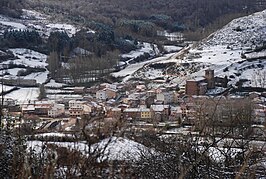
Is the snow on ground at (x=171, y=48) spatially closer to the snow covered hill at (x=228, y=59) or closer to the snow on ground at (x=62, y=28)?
the snow covered hill at (x=228, y=59)

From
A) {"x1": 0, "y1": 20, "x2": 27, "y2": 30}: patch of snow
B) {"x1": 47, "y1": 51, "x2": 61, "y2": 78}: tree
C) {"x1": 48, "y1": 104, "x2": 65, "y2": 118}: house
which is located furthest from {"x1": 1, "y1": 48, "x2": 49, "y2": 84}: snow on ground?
{"x1": 48, "y1": 104, "x2": 65, "y2": 118}: house

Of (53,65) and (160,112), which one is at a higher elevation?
(53,65)

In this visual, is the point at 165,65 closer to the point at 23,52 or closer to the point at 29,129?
the point at 23,52

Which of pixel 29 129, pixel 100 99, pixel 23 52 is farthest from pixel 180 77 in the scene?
pixel 29 129

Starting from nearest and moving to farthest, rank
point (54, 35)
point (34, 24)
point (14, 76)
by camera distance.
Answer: point (14, 76), point (54, 35), point (34, 24)

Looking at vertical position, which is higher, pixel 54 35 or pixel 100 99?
pixel 54 35

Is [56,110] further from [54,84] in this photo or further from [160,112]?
[54,84]

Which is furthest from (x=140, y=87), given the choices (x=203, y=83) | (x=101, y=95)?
(x=203, y=83)

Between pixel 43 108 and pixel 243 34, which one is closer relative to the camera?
pixel 43 108
